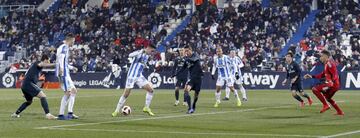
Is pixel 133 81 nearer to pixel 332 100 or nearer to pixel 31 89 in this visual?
pixel 31 89

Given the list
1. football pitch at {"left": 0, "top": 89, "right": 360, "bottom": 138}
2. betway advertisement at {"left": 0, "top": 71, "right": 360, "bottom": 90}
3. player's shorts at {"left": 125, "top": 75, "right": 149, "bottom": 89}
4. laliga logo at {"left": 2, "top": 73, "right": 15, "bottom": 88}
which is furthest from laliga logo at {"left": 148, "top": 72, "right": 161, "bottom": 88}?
player's shorts at {"left": 125, "top": 75, "right": 149, "bottom": 89}

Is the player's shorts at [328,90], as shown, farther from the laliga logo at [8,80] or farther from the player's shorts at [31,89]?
the laliga logo at [8,80]

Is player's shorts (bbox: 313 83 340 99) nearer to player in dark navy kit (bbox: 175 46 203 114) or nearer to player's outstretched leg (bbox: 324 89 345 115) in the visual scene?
player's outstretched leg (bbox: 324 89 345 115)

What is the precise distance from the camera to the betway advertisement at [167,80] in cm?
4666

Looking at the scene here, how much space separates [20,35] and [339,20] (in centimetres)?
2742

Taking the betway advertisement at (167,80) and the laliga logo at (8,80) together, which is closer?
the betway advertisement at (167,80)

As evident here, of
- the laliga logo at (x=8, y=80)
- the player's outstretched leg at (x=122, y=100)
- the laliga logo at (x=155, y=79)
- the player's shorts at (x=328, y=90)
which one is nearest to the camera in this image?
the player's outstretched leg at (x=122, y=100)

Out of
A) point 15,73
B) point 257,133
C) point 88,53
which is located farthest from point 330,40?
point 257,133

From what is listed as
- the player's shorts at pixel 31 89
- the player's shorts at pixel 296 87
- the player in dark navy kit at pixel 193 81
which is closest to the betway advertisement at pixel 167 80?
the player's shorts at pixel 296 87

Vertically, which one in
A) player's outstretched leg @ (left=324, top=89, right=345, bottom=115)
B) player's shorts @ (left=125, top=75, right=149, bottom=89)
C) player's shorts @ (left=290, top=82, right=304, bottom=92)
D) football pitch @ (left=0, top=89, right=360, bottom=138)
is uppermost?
player's shorts @ (left=125, top=75, right=149, bottom=89)

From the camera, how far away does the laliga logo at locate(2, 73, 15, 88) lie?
183 feet

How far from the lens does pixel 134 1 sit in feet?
207

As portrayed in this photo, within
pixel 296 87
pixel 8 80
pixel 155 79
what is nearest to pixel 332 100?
pixel 296 87

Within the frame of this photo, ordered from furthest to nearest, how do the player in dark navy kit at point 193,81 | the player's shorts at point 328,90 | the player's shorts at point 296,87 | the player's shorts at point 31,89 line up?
the player's shorts at point 296,87 → the player in dark navy kit at point 193,81 → the player's shorts at point 328,90 → the player's shorts at point 31,89
